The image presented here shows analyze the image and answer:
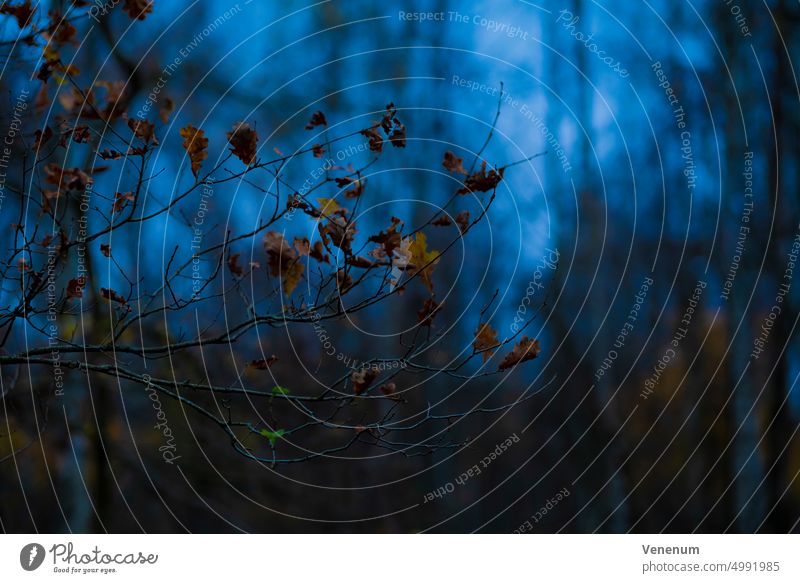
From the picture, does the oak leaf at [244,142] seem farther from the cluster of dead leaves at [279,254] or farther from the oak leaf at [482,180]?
the oak leaf at [482,180]

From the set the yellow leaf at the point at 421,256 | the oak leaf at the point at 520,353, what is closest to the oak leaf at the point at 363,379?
the yellow leaf at the point at 421,256

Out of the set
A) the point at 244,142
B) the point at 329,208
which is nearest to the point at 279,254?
the point at 329,208

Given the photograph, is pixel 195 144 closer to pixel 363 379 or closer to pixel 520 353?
pixel 363 379
